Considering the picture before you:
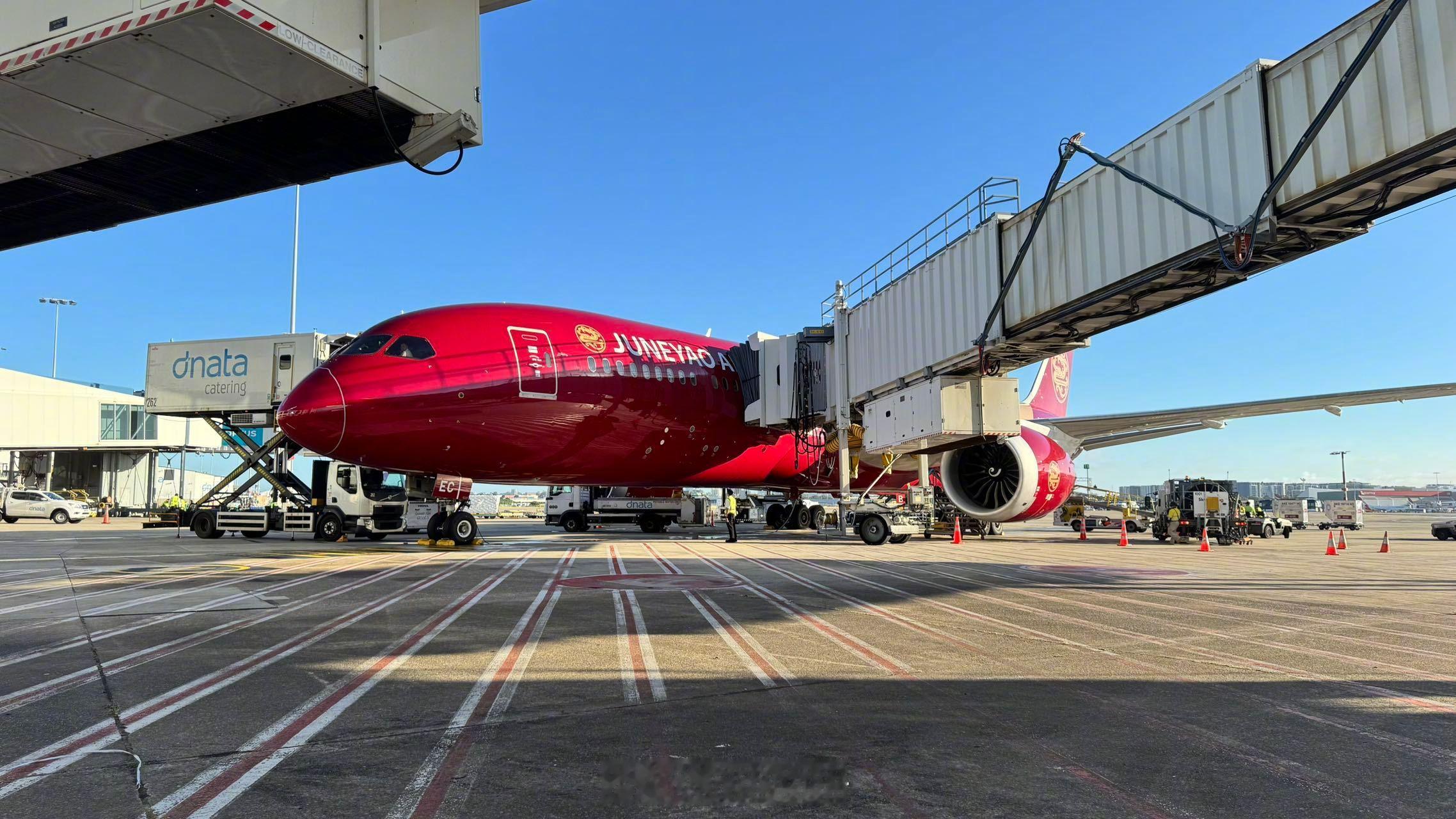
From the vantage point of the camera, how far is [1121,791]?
130 inches

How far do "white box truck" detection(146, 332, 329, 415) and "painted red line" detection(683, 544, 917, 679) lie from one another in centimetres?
1776

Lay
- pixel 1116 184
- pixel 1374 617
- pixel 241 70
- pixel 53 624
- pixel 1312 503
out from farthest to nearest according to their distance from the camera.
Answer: pixel 1312 503 → pixel 1116 184 → pixel 1374 617 → pixel 53 624 → pixel 241 70

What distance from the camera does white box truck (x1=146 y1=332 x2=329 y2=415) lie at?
78.0ft

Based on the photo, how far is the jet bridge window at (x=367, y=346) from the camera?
14.4 m

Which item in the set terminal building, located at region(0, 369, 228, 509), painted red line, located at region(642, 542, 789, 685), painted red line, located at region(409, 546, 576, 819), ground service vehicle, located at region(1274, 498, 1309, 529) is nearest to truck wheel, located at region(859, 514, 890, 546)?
painted red line, located at region(642, 542, 789, 685)

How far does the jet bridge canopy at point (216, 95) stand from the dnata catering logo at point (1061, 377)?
25348 millimetres

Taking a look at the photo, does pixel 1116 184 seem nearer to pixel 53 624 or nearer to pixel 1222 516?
pixel 53 624

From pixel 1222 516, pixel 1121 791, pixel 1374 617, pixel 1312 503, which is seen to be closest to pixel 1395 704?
pixel 1121 791

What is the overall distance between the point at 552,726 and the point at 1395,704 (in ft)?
15.4

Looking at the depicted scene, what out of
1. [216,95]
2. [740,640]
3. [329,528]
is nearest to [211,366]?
[329,528]

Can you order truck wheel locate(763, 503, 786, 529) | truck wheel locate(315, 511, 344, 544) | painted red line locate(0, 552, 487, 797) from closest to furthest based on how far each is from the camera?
painted red line locate(0, 552, 487, 797), truck wheel locate(315, 511, 344, 544), truck wheel locate(763, 503, 786, 529)

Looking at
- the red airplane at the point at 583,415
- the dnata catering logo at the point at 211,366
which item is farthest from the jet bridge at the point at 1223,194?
the dnata catering logo at the point at 211,366

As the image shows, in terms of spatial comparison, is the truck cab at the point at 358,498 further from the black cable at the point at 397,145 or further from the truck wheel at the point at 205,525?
the black cable at the point at 397,145

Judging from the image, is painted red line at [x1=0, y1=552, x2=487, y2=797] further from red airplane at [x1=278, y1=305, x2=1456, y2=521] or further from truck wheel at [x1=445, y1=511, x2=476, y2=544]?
truck wheel at [x1=445, y1=511, x2=476, y2=544]
